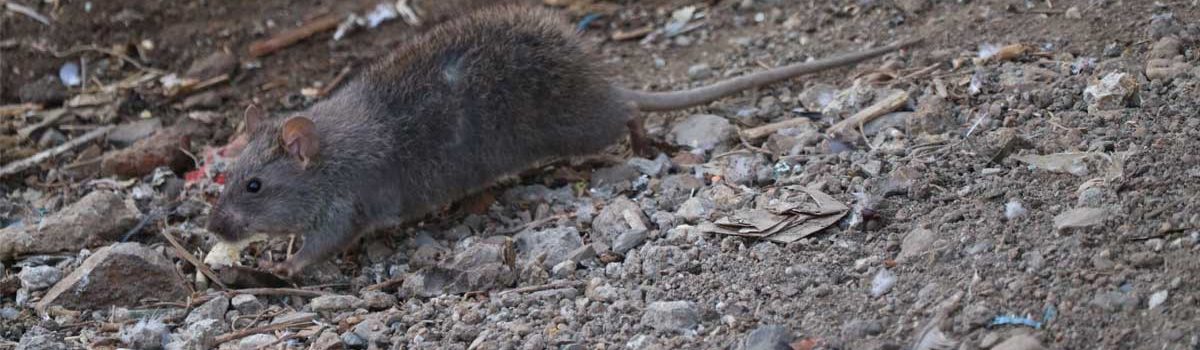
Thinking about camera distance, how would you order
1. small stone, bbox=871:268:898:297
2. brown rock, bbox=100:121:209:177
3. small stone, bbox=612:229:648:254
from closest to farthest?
1. small stone, bbox=871:268:898:297
2. small stone, bbox=612:229:648:254
3. brown rock, bbox=100:121:209:177

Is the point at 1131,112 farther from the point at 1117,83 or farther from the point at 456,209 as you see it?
the point at 456,209

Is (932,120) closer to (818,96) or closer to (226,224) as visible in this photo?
(818,96)

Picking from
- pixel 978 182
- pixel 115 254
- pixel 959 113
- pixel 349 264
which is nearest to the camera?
pixel 978 182

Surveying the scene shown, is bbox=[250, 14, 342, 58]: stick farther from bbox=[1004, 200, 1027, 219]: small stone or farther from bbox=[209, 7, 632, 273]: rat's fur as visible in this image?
bbox=[1004, 200, 1027, 219]: small stone

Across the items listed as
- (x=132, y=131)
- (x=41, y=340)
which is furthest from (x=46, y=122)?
(x=41, y=340)

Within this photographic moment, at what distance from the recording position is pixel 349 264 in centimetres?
586

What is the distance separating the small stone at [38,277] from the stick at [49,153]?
1671 mm

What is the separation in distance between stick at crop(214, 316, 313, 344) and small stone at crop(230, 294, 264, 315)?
27 centimetres

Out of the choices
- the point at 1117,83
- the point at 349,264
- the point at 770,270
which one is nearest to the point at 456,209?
the point at 349,264

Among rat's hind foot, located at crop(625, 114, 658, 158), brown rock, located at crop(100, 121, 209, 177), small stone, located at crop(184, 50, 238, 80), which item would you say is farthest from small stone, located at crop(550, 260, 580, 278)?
small stone, located at crop(184, 50, 238, 80)

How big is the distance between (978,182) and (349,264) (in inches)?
116

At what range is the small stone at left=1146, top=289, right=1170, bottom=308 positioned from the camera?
11.9 ft

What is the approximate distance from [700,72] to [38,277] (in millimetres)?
3673

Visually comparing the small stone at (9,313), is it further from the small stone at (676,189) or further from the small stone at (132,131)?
the small stone at (676,189)
